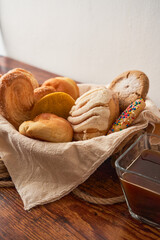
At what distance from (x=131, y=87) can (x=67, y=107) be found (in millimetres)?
178

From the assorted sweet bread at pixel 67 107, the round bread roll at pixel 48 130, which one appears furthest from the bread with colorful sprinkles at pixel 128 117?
the round bread roll at pixel 48 130

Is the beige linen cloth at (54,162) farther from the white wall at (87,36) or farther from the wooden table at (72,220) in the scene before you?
the white wall at (87,36)

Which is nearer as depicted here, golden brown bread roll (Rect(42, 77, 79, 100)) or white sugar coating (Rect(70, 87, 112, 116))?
white sugar coating (Rect(70, 87, 112, 116))

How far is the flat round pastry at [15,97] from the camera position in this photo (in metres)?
0.65

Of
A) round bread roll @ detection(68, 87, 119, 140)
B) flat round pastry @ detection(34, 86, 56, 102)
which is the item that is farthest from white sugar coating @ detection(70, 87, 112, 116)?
flat round pastry @ detection(34, 86, 56, 102)

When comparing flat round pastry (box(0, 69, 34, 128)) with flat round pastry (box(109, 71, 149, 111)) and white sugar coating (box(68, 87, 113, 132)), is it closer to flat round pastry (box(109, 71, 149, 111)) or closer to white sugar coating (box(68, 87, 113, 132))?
white sugar coating (box(68, 87, 113, 132))

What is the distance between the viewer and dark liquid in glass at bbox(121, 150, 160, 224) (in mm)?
425

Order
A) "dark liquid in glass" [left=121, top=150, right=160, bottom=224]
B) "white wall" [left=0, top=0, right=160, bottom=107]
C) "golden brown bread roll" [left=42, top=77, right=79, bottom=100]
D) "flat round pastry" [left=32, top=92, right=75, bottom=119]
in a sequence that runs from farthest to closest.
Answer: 1. "white wall" [left=0, top=0, right=160, bottom=107]
2. "golden brown bread roll" [left=42, top=77, right=79, bottom=100]
3. "flat round pastry" [left=32, top=92, right=75, bottom=119]
4. "dark liquid in glass" [left=121, top=150, right=160, bottom=224]

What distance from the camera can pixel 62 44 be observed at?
1395 millimetres

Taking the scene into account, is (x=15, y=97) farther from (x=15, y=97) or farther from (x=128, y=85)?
(x=128, y=85)

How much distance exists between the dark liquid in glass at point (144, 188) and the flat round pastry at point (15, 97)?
32 cm

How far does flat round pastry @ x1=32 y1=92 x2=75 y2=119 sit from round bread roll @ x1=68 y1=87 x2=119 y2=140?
1.3 inches

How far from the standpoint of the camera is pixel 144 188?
43 centimetres

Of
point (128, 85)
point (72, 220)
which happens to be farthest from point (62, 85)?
point (72, 220)
